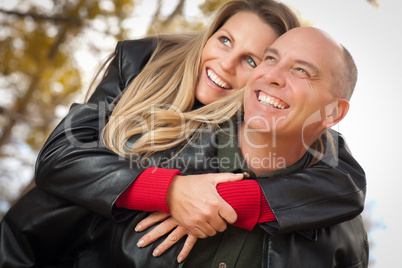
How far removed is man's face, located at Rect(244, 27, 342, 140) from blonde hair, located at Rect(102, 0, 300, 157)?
0.25 metres

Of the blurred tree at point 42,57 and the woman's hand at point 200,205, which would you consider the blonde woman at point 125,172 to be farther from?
the blurred tree at point 42,57

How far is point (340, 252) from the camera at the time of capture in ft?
5.76

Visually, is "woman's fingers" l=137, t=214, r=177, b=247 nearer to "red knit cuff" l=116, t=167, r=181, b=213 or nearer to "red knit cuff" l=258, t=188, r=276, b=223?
"red knit cuff" l=116, t=167, r=181, b=213

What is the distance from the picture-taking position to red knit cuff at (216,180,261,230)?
1535 mm

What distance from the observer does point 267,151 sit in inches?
69.9

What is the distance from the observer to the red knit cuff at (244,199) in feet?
5.04

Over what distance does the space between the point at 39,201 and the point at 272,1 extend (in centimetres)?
142

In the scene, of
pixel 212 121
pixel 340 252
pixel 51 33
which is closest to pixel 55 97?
pixel 51 33


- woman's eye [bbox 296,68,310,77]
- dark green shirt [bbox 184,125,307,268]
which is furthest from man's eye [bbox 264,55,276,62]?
dark green shirt [bbox 184,125,307,268]

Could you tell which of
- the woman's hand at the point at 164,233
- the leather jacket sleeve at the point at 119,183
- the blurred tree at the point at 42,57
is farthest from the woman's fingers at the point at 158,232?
the blurred tree at the point at 42,57

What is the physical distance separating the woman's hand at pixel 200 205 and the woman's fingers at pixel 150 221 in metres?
0.08

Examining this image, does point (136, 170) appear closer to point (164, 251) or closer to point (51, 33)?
point (164, 251)

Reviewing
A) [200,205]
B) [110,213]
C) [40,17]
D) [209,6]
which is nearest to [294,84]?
[200,205]

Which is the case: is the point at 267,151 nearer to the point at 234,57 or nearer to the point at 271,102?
the point at 271,102
